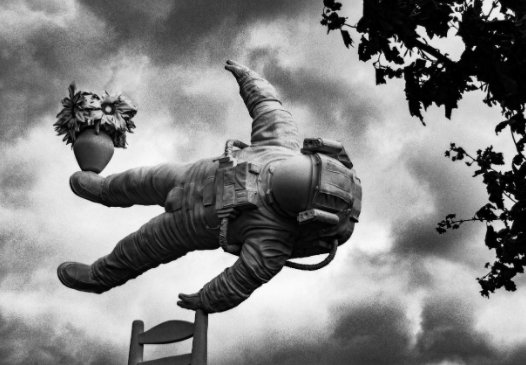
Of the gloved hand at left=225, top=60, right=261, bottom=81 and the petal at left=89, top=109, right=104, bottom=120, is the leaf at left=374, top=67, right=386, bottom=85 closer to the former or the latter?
the gloved hand at left=225, top=60, right=261, bottom=81

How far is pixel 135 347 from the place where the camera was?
4.38 m

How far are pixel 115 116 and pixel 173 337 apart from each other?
4.92 feet

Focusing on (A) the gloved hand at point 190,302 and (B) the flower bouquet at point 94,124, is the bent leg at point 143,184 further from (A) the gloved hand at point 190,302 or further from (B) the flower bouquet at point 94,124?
(A) the gloved hand at point 190,302

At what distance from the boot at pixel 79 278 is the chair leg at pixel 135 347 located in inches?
18.5

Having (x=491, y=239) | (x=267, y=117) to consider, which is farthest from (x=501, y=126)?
(x=267, y=117)

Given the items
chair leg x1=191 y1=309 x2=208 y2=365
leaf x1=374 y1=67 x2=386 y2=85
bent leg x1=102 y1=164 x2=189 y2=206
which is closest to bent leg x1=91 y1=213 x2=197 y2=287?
bent leg x1=102 y1=164 x2=189 y2=206

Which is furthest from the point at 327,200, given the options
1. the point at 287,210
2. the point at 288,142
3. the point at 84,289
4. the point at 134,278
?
the point at 84,289

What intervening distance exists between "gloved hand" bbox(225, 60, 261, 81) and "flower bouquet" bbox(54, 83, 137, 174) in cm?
75

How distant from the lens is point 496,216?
16.8ft

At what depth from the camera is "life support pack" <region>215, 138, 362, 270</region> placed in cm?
392

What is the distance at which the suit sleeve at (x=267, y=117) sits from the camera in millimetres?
4359

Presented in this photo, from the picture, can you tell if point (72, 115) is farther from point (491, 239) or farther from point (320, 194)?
point (491, 239)

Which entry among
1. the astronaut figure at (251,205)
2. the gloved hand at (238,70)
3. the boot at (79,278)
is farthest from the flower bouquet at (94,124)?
the gloved hand at (238,70)

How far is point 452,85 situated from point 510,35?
0.33 m
